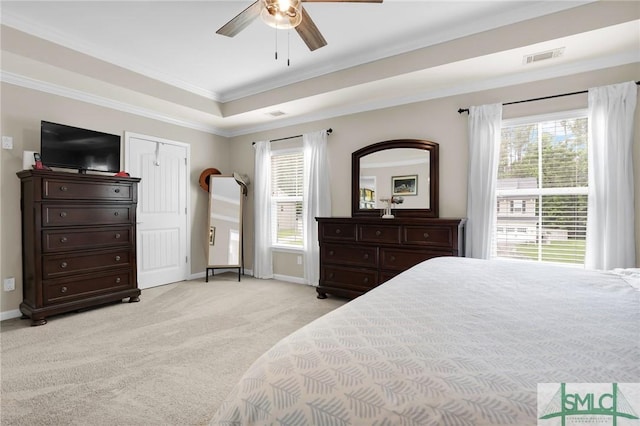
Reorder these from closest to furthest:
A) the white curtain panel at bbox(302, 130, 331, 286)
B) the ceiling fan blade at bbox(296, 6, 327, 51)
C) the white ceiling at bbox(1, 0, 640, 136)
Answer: the ceiling fan blade at bbox(296, 6, 327, 51) < the white ceiling at bbox(1, 0, 640, 136) < the white curtain panel at bbox(302, 130, 331, 286)

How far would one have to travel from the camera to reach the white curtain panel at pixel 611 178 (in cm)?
275

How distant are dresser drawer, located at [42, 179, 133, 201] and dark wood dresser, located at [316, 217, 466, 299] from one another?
249 cm

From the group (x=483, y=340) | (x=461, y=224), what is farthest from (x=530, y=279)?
(x=461, y=224)

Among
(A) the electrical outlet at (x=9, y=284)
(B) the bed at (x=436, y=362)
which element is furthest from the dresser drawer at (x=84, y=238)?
(B) the bed at (x=436, y=362)

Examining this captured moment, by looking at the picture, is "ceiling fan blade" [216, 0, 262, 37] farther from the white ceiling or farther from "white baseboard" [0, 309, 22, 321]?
"white baseboard" [0, 309, 22, 321]

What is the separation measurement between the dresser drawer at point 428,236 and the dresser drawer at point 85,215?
135 inches

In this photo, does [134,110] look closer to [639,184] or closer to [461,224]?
[461,224]

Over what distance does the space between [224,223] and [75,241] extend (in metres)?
2.10

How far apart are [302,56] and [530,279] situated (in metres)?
3.17

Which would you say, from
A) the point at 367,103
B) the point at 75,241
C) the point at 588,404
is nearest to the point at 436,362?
the point at 588,404

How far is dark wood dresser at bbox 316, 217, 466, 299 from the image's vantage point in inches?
130

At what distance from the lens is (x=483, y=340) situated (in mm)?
923

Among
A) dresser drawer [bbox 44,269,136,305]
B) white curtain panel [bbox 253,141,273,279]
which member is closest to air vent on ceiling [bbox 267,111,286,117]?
white curtain panel [bbox 253,141,273,279]

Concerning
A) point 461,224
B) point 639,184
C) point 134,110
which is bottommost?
point 461,224
